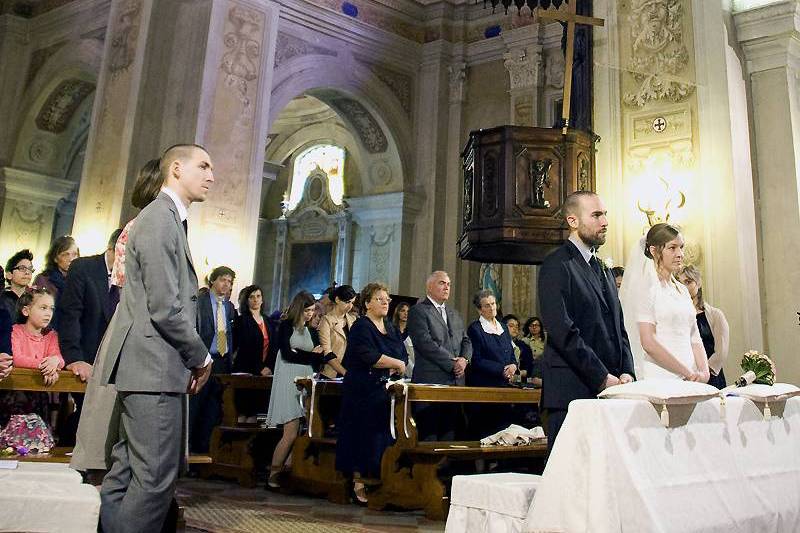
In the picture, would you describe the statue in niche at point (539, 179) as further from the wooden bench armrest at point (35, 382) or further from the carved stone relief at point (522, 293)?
the wooden bench armrest at point (35, 382)

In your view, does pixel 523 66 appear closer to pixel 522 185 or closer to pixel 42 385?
pixel 522 185

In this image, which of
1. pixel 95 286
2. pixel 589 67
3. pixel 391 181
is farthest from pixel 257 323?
pixel 391 181

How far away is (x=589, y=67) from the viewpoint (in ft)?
21.6

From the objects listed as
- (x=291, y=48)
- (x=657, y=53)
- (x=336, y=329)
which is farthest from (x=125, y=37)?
(x=657, y=53)

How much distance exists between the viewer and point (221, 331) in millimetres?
6191

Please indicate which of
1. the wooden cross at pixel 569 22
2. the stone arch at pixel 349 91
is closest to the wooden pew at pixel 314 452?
the wooden cross at pixel 569 22

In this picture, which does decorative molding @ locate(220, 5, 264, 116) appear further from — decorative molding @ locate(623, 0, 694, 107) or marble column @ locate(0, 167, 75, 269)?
decorative molding @ locate(623, 0, 694, 107)

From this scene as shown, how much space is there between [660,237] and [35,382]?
2.95 metres

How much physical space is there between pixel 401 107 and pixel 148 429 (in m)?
10.9

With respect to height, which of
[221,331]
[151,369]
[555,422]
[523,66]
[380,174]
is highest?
[523,66]

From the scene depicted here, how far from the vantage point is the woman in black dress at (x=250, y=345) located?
6391 mm

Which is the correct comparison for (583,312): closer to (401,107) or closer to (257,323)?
(257,323)

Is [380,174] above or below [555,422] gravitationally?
above

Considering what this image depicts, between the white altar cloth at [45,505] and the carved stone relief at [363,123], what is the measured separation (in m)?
10.7
